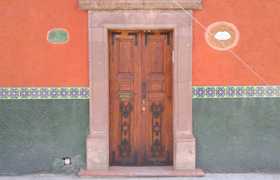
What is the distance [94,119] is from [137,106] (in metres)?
0.77

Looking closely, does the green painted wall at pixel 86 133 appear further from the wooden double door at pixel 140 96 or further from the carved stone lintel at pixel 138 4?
the carved stone lintel at pixel 138 4

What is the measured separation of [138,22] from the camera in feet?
19.6

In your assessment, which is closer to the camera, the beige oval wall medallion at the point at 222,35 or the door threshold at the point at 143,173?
the door threshold at the point at 143,173

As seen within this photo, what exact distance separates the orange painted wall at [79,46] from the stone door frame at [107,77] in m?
0.16

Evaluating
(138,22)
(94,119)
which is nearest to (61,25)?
(138,22)

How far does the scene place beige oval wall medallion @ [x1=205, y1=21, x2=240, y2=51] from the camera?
6.05 meters

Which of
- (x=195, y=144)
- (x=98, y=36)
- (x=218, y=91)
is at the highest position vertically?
(x=98, y=36)

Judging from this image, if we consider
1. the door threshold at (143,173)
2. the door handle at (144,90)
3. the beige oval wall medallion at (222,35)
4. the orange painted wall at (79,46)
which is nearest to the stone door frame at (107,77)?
the door threshold at (143,173)

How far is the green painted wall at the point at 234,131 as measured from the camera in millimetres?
6102

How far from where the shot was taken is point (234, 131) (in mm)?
6113

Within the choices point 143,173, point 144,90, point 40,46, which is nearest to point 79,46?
point 40,46

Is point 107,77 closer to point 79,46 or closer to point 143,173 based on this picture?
point 79,46

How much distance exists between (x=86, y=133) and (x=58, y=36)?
164 cm

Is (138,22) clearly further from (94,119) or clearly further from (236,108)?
(236,108)
